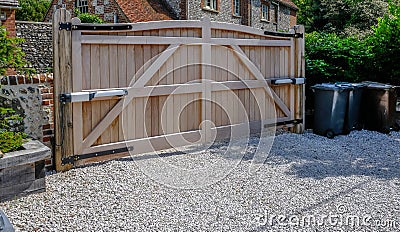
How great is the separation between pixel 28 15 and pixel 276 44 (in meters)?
22.0

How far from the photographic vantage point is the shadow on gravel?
568 cm

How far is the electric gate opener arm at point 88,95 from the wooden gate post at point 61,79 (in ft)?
0.22

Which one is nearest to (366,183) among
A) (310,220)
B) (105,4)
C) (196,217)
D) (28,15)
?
(310,220)

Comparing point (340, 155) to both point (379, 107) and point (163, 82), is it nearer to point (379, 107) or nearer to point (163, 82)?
point (379, 107)

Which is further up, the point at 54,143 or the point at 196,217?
the point at 54,143

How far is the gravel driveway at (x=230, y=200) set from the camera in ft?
12.8

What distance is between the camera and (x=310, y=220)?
400 centimetres

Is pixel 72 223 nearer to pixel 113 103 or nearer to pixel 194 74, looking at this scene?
pixel 113 103

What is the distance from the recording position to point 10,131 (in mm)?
4934

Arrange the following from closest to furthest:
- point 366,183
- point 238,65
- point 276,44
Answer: point 366,183, point 238,65, point 276,44

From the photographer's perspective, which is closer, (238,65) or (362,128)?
(238,65)

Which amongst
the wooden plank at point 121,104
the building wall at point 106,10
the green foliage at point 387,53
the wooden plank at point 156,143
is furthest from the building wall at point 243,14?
the wooden plank at point 121,104

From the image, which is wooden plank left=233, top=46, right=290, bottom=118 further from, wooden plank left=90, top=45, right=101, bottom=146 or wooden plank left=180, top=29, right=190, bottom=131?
wooden plank left=90, top=45, right=101, bottom=146

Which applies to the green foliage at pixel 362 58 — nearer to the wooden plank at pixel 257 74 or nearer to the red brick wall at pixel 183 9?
the wooden plank at pixel 257 74
